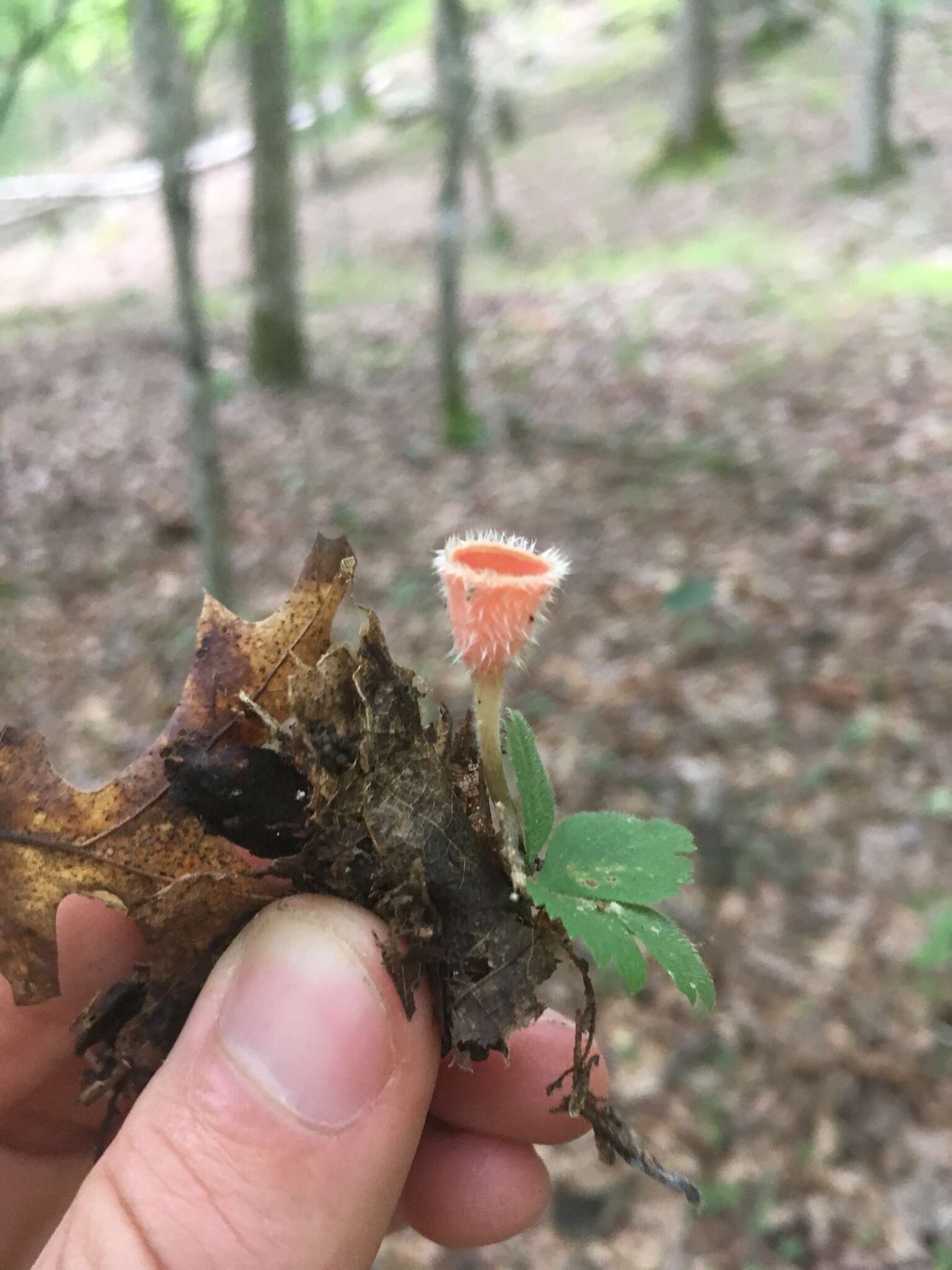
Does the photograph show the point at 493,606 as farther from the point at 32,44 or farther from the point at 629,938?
the point at 32,44

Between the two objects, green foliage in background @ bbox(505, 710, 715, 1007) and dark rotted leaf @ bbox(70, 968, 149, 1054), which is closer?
green foliage in background @ bbox(505, 710, 715, 1007)

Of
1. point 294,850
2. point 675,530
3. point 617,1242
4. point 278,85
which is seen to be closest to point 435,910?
point 294,850

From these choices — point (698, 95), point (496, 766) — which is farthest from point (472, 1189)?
point (698, 95)

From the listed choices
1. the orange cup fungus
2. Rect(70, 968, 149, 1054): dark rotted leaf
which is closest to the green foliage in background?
the orange cup fungus

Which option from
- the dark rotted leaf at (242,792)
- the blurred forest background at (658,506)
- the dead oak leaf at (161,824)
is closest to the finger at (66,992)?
the dead oak leaf at (161,824)

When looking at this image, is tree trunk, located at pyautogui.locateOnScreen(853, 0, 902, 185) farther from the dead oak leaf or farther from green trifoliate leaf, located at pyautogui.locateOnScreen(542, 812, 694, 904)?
the dead oak leaf

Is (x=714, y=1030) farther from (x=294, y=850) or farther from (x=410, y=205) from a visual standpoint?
(x=410, y=205)
